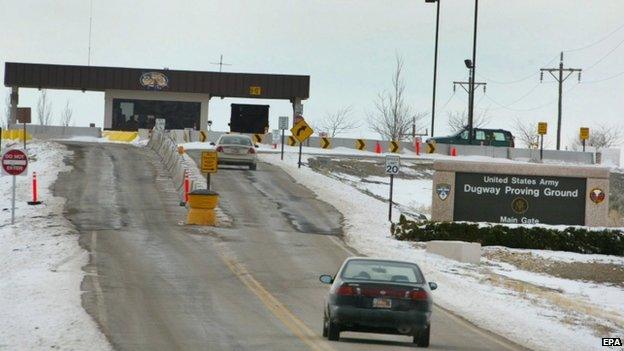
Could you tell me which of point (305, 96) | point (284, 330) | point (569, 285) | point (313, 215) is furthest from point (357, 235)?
point (305, 96)

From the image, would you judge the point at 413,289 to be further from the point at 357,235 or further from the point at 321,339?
the point at 357,235

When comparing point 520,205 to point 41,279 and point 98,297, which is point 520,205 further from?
point 98,297

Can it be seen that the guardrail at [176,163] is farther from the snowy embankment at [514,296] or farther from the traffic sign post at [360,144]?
the traffic sign post at [360,144]

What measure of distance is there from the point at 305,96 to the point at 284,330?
229 ft

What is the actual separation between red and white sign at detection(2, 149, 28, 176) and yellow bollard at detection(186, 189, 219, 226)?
529cm

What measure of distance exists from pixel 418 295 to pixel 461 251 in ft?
57.2

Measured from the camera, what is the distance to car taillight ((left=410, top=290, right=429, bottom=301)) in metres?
16.2

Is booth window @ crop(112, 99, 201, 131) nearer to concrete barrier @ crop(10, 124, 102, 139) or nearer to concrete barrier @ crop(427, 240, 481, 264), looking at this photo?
concrete barrier @ crop(10, 124, 102, 139)

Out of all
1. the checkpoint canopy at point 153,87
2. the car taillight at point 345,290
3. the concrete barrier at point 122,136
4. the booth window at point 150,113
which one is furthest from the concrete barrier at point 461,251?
the booth window at point 150,113

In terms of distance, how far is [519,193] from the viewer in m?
39.0

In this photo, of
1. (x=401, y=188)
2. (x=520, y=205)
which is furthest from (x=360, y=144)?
(x=520, y=205)

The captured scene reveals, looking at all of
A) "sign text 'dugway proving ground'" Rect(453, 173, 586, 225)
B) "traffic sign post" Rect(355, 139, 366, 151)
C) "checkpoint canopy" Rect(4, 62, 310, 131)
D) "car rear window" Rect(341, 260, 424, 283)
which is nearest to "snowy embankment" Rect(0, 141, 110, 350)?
"car rear window" Rect(341, 260, 424, 283)

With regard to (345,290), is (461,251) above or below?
below

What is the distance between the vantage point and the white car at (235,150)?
2076 inches
